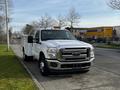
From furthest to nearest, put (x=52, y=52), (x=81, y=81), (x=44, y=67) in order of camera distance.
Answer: (x=44, y=67) → (x=52, y=52) → (x=81, y=81)

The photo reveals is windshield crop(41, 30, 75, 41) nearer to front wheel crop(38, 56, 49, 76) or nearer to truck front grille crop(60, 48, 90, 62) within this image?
front wheel crop(38, 56, 49, 76)

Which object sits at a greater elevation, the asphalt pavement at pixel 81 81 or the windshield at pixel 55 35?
the windshield at pixel 55 35

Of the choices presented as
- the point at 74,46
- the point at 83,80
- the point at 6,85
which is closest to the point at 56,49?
the point at 74,46

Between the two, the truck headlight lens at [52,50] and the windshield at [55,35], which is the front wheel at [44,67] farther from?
the windshield at [55,35]

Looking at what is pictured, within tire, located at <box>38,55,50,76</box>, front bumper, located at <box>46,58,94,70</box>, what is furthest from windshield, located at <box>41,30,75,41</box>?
front bumper, located at <box>46,58,94,70</box>

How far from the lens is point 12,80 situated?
10.2 meters

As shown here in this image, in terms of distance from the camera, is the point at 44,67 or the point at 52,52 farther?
the point at 44,67

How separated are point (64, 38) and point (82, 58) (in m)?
2.26

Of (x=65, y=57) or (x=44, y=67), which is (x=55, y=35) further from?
(x=65, y=57)

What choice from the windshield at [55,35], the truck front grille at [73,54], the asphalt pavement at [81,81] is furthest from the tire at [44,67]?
the windshield at [55,35]

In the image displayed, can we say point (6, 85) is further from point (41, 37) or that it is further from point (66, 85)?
point (41, 37)

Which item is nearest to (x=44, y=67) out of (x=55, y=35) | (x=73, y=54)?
(x=73, y=54)

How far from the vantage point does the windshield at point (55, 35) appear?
1291cm

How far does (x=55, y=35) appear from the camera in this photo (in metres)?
13.1
